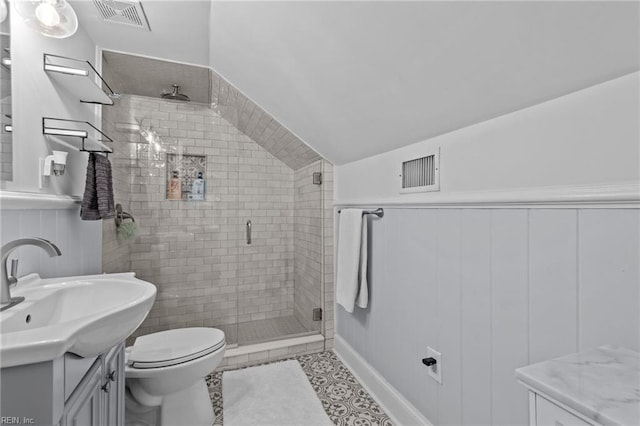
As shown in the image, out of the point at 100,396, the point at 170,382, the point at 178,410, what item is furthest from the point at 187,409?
the point at 100,396

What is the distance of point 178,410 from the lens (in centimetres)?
160

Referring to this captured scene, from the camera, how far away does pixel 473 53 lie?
3.37 feet

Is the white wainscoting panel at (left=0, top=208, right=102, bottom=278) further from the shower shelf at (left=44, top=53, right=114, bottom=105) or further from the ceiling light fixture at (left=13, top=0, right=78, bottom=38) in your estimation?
the ceiling light fixture at (left=13, top=0, right=78, bottom=38)

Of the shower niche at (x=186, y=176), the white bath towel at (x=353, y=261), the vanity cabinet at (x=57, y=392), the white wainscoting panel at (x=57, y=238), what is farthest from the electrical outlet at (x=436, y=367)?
the shower niche at (x=186, y=176)

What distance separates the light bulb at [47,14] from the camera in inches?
47.4

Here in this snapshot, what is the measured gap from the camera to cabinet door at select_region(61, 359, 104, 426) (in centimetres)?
80

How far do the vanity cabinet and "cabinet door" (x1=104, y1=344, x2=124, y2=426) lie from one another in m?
0.07

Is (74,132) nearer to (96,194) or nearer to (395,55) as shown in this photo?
(96,194)

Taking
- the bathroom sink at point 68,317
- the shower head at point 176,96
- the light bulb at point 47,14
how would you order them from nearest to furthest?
the bathroom sink at point 68,317 → the light bulb at point 47,14 → the shower head at point 176,96

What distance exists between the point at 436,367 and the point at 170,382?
4.23 feet

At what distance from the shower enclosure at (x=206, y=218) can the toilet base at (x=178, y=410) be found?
710 millimetres

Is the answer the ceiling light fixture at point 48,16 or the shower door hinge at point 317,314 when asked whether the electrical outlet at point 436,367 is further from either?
the ceiling light fixture at point 48,16


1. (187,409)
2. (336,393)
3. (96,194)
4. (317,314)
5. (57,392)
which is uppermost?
(96,194)

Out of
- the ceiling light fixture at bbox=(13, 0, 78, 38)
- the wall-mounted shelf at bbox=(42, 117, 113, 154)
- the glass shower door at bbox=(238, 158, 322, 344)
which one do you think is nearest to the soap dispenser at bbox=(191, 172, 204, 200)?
the glass shower door at bbox=(238, 158, 322, 344)
